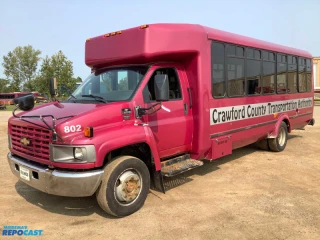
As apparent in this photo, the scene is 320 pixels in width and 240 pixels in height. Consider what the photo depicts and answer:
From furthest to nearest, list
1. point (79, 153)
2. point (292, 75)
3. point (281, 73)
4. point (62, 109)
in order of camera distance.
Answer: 1. point (292, 75)
2. point (281, 73)
3. point (62, 109)
4. point (79, 153)

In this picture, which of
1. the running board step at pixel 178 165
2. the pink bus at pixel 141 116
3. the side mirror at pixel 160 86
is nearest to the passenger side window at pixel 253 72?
the pink bus at pixel 141 116

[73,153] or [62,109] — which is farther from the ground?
[62,109]

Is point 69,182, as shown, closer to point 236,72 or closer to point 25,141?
point 25,141

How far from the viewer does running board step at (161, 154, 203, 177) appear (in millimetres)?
4969

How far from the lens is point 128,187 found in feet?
14.4

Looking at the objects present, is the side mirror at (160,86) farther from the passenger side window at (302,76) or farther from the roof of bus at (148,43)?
the passenger side window at (302,76)

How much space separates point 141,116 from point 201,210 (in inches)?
68.6

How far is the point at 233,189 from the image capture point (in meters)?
5.54

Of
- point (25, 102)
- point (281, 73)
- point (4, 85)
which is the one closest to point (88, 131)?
point (25, 102)

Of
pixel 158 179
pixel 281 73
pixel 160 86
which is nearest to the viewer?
pixel 160 86

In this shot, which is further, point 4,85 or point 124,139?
point 4,85

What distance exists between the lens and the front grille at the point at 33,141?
4039mm

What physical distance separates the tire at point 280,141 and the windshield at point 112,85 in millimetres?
5150

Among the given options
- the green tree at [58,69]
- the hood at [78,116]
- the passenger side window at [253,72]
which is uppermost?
the green tree at [58,69]
